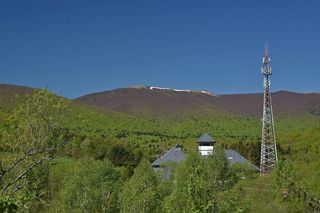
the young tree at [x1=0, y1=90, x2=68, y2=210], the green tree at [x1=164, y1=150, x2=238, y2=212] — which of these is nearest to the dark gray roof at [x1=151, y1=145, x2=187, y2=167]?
the green tree at [x1=164, y1=150, x2=238, y2=212]

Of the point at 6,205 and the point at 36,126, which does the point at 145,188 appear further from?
the point at 6,205

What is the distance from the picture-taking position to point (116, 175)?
168ft

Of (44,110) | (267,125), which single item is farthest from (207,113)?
(44,110)

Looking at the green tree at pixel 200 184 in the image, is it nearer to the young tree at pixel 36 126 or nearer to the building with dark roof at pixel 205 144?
the young tree at pixel 36 126

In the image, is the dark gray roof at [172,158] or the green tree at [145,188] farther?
the dark gray roof at [172,158]

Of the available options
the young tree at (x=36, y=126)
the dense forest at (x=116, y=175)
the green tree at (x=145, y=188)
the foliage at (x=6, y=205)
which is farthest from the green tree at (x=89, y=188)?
the foliage at (x=6, y=205)

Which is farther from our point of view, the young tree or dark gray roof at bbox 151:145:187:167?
dark gray roof at bbox 151:145:187:167

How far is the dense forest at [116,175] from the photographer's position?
52.5 feet

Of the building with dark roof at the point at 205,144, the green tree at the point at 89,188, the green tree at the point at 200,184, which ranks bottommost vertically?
the green tree at the point at 89,188

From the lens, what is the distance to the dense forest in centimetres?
1600

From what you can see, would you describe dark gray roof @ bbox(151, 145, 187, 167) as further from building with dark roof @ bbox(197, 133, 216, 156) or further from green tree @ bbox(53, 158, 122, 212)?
green tree @ bbox(53, 158, 122, 212)

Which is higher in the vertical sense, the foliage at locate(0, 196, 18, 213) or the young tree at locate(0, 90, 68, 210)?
the young tree at locate(0, 90, 68, 210)

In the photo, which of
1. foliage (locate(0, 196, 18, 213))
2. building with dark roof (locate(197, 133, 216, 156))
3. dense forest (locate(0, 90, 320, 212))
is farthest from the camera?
building with dark roof (locate(197, 133, 216, 156))

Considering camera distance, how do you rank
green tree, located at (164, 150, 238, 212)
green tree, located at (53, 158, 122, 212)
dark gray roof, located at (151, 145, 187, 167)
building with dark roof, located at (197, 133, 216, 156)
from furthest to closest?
building with dark roof, located at (197, 133, 216, 156)
dark gray roof, located at (151, 145, 187, 167)
green tree, located at (53, 158, 122, 212)
green tree, located at (164, 150, 238, 212)
